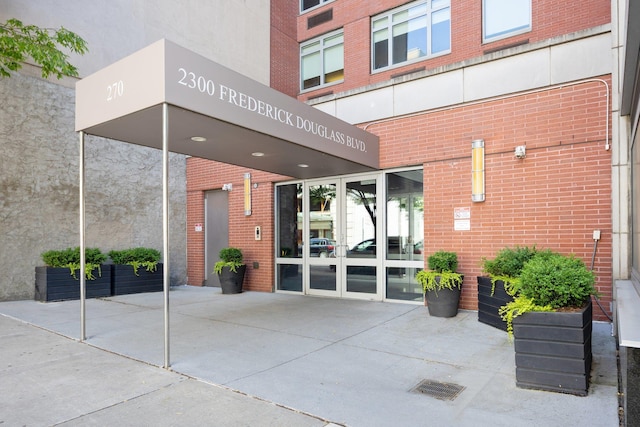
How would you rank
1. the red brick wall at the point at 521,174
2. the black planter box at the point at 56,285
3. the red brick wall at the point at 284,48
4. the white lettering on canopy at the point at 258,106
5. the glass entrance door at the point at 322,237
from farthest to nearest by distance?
the red brick wall at the point at 284,48, the glass entrance door at the point at 322,237, the black planter box at the point at 56,285, the red brick wall at the point at 521,174, the white lettering on canopy at the point at 258,106

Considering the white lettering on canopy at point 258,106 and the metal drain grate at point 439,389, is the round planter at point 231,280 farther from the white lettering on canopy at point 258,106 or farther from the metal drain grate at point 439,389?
the metal drain grate at point 439,389

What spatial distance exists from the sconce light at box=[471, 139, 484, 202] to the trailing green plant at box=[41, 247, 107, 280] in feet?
Result: 25.1

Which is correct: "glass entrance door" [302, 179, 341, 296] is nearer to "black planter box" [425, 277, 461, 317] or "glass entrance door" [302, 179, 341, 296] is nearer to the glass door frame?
the glass door frame

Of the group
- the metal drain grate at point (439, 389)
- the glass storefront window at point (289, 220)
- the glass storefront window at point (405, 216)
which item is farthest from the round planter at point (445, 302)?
the glass storefront window at point (289, 220)

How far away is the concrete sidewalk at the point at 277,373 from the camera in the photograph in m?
3.25

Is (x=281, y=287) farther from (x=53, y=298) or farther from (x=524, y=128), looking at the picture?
(x=524, y=128)

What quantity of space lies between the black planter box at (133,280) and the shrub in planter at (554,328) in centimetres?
856

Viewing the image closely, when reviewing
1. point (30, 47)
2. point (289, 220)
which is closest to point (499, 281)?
point (289, 220)

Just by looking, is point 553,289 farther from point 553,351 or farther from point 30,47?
point 30,47

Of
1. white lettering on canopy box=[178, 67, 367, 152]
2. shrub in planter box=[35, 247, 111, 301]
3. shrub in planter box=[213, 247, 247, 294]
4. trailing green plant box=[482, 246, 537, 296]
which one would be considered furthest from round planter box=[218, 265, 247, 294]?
trailing green plant box=[482, 246, 537, 296]

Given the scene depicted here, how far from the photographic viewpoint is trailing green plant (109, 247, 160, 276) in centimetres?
973

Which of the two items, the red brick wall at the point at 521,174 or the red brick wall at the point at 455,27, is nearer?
the red brick wall at the point at 521,174

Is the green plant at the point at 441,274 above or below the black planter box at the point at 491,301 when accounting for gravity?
above

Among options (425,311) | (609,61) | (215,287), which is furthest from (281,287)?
(609,61)
